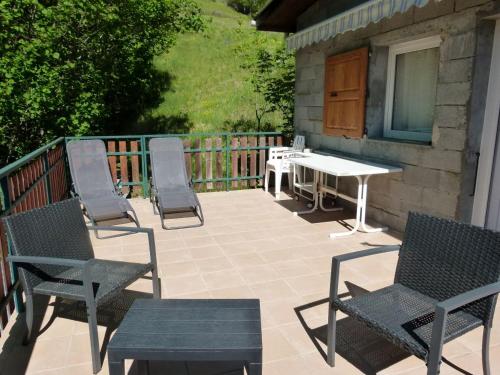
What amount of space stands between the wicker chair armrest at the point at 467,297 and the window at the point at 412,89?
331 cm

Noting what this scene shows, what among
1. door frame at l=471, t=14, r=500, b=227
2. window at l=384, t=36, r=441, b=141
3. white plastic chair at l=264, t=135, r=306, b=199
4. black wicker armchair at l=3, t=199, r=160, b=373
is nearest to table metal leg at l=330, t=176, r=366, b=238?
window at l=384, t=36, r=441, b=141

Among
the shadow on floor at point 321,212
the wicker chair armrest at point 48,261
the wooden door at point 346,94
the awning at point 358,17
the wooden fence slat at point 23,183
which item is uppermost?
the awning at point 358,17

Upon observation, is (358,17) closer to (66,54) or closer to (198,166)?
(198,166)

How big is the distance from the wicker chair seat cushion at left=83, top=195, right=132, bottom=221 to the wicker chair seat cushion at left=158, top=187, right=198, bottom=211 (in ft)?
A: 1.69

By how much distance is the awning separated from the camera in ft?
13.3

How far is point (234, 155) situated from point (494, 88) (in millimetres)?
4955

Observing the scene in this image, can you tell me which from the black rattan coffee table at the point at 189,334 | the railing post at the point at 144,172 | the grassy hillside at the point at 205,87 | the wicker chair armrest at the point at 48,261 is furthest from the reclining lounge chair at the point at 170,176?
the grassy hillside at the point at 205,87

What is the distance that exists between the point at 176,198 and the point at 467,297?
4.59m

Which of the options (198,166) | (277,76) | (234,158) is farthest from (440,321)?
(277,76)

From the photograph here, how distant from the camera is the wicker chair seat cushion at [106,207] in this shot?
17.8 ft

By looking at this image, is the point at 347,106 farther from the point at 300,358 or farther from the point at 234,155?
the point at 300,358

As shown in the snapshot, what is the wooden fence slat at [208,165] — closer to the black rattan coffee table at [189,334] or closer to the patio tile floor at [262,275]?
the patio tile floor at [262,275]

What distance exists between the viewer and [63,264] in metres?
2.47

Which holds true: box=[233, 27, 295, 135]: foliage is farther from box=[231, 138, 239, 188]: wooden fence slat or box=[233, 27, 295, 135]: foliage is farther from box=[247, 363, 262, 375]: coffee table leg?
box=[247, 363, 262, 375]: coffee table leg
